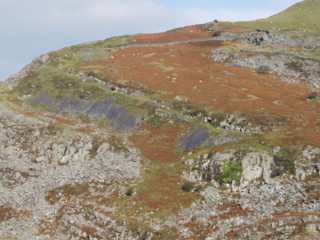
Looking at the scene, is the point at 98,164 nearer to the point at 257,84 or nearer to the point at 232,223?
the point at 232,223

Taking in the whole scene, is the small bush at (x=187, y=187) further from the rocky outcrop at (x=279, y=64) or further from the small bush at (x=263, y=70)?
the small bush at (x=263, y=70)

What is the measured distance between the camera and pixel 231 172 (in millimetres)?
66688

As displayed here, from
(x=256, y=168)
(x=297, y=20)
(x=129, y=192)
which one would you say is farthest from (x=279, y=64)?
(x=129, y=192)

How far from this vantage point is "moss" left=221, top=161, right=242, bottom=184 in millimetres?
65875

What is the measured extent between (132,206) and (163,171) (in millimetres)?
9719

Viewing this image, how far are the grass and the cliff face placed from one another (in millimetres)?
15261

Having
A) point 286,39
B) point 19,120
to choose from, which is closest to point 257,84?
point 286,39

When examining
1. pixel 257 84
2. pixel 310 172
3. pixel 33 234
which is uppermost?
pixel 257 84

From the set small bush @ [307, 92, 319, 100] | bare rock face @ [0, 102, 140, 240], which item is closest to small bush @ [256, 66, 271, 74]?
small bush @ [307, 92, 319, 100]

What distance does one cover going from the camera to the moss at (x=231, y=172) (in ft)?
216

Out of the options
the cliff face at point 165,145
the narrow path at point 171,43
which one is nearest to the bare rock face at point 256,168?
the cliff face at point 165,145

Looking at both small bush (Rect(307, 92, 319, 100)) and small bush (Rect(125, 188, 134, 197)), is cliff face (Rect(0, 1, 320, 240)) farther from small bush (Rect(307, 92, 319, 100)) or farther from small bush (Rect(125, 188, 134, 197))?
small bush (Rect(307, 92, 319, 100))

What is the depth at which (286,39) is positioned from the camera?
418 ft

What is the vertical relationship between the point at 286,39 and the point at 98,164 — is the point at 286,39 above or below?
above
